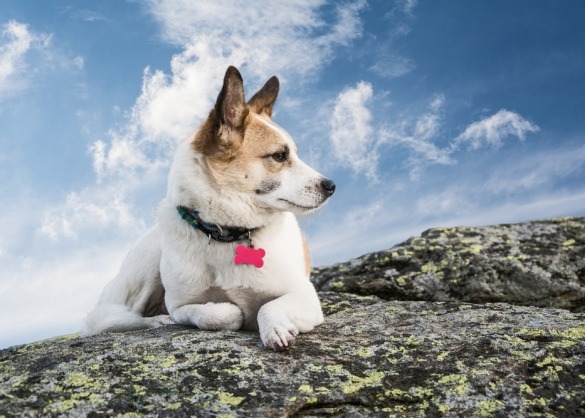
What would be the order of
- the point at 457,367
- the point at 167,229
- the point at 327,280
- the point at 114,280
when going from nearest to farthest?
the point at 457,367
the point at 167,229
the point at 114,280
the point at 327,280

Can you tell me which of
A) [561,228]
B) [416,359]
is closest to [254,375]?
[416,359]

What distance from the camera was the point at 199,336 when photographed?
447 centimetres

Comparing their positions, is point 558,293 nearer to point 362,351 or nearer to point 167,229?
point 362,351

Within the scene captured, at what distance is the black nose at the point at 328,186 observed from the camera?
5492 mm

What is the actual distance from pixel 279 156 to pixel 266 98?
115 cm

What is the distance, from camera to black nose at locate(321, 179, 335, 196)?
216 inches

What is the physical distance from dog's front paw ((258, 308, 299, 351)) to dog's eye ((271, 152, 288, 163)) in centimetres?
152

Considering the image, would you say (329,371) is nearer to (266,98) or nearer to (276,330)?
(276,330)

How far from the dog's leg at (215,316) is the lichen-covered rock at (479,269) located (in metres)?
2.80

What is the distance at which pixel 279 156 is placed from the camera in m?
5.47

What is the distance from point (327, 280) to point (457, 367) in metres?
4.32

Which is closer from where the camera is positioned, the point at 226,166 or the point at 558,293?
the point at 226,166

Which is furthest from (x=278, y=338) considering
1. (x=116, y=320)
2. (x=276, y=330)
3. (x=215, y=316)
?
(x=116, y=320)

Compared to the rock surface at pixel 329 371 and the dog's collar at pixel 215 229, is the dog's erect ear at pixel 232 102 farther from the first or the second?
the rock surface at pixel 329 371
